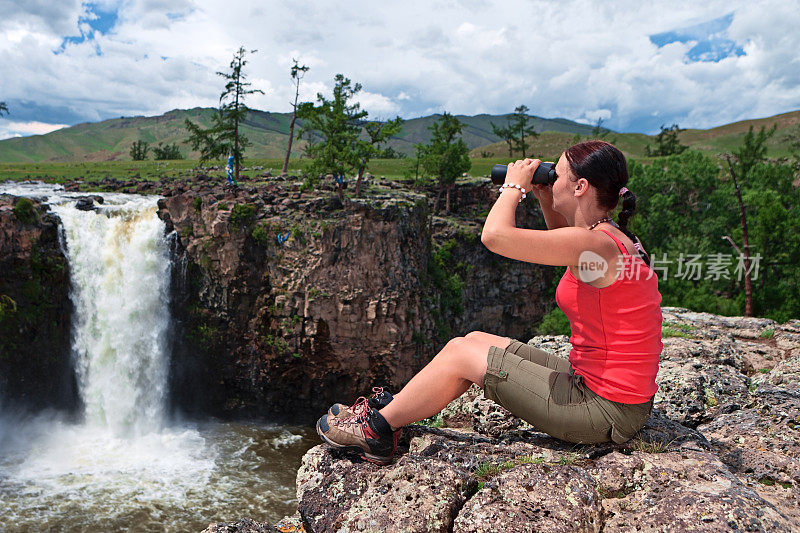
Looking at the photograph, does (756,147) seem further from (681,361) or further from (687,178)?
(681,361)

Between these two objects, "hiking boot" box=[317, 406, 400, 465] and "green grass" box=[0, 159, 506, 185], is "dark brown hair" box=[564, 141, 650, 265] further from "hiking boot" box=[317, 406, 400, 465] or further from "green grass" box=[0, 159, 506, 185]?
A: "green grass" box=[0, 159, 506, 185]

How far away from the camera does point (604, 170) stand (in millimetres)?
3283

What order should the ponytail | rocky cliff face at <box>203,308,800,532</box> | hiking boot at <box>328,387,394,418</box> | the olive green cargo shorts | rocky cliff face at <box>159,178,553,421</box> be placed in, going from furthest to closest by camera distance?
rocky cliff face at <box>159,178,553,421</box> < hiking boot at <box>328,387,394,418</box> < the olive green cargo shorts < the ponytail < rocky cliff face at <box>203,308,800,532</box>

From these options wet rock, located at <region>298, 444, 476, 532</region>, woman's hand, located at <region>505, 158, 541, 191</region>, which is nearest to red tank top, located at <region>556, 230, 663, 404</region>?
woman's hand, located at <region>505, 158, 541, 191</region>

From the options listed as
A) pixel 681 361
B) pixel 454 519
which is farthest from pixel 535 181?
pixel 681 361

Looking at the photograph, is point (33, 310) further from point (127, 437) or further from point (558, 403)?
point (558, 403)

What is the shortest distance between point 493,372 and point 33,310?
86.1ft

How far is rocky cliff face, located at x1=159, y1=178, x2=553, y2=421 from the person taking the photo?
85.5ft

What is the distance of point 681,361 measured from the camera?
21.2 feet

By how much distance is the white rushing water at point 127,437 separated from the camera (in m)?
16.2

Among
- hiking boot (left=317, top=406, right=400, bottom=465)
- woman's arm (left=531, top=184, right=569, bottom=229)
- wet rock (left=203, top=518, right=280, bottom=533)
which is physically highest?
woman's arm (left=531, top=184, right=569, bottom=229)

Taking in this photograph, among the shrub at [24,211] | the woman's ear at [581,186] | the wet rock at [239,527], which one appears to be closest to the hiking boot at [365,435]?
the wet rock at [239,527]

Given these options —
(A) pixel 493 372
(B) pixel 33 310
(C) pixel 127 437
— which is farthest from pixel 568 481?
(B) pixel 33 310

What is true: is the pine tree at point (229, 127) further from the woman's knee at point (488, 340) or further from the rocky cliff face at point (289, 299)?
the woman's knee at point (488, 340)
